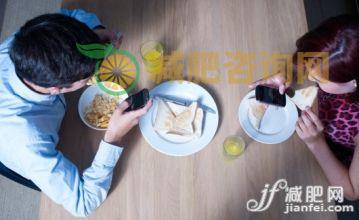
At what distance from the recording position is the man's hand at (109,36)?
1032 millimetres

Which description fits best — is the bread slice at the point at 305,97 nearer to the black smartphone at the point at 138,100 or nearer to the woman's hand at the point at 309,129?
the woman's hand at the point at 309,129

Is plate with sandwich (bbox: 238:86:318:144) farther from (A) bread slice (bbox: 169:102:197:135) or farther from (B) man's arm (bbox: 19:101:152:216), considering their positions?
(B) man's arm (bbox: 19:101:152:216)

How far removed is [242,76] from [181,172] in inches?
15.6

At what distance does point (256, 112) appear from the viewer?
0.99 meters

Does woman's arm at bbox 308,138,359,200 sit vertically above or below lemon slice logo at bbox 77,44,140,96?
below

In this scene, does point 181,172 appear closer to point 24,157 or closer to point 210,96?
point 210,96

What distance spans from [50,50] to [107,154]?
32 cm

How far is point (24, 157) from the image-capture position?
2.69ft

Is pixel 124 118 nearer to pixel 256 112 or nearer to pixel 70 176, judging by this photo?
pixel 70 176

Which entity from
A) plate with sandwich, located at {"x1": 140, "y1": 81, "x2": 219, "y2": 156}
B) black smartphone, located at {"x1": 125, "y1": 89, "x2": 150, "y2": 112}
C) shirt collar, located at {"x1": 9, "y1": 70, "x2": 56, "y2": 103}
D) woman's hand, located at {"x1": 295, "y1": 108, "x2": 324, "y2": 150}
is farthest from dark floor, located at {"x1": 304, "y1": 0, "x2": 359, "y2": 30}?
shirt collar, located at {"x1": 9, "y1": 70, "x2": 56, "y2": 103}

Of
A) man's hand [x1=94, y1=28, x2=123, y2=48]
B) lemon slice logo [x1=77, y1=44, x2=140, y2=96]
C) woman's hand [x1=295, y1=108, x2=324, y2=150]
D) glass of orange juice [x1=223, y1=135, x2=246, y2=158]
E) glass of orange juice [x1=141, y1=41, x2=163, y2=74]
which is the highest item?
man's hand [x1=94, y1=28, x2=123, y2=48]

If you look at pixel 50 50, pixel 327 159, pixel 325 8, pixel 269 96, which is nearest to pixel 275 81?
pixel 269 96

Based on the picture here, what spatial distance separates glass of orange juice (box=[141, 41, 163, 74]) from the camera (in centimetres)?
100

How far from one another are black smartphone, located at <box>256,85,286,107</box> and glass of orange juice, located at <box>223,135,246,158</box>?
15 cm
